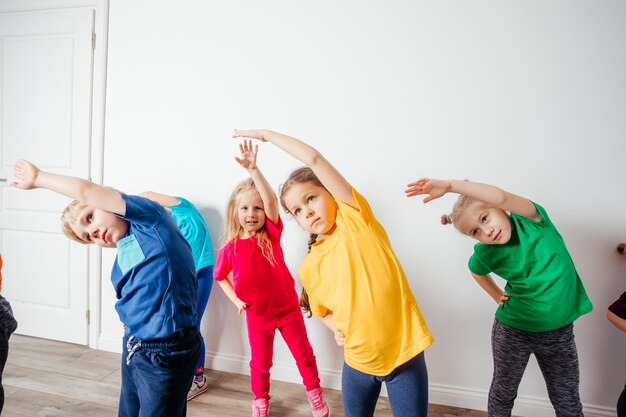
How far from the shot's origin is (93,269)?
2527 millimetres

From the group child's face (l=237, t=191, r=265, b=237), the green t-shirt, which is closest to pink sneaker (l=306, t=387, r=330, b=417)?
child's face (l=237, t=191, r=265, b=237)

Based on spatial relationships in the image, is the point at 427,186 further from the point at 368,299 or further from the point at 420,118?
the point at 420,118

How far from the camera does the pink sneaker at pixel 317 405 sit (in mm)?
1809

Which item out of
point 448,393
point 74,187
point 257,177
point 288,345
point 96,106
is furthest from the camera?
point 96,106

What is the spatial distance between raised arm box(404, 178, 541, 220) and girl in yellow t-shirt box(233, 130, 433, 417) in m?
0.19

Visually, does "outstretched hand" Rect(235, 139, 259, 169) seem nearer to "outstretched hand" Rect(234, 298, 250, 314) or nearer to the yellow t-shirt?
the yellow t-shirt

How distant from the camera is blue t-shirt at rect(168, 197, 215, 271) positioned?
2100 mm

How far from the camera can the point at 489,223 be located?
142 cm

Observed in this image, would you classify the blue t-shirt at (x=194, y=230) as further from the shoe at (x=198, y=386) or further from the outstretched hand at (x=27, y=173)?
the outstretched hand at (x=27, y=173)

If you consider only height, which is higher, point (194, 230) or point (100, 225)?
point (100, 225)

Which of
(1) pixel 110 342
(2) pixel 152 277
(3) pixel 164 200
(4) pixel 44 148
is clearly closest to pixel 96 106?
(4) pixel 44 148

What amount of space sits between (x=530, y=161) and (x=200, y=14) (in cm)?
193

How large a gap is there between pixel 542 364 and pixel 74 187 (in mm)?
1769

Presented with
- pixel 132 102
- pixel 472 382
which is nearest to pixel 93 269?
pixel 132 102
